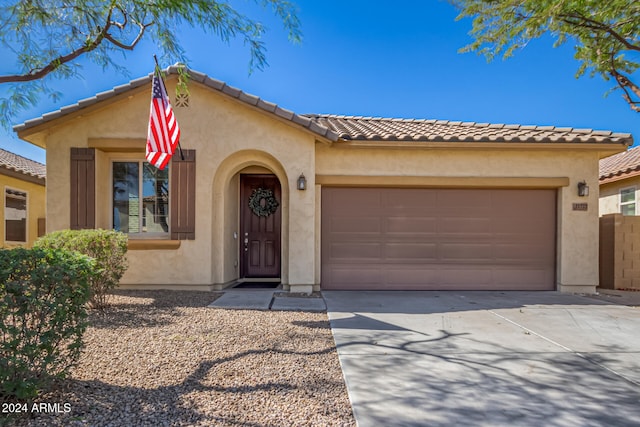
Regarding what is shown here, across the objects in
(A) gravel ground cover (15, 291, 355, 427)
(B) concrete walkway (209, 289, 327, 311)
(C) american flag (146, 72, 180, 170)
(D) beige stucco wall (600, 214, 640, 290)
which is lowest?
(B) concrete walkway (209, 289, 327, 311)

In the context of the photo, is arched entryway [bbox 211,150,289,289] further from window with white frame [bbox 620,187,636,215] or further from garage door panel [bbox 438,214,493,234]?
window with white frame [bbox 620,187,636,215]

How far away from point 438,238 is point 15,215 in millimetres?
14052

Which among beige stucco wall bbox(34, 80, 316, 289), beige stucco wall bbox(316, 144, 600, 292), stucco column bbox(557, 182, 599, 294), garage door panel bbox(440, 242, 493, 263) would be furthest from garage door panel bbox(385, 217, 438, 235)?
stucco column bbox(557, 182, 599, 294)

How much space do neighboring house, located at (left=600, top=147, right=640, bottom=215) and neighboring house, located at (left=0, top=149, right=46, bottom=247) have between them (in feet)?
67.3

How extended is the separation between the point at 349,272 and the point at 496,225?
385 centimetres

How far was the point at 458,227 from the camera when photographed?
8.16 m

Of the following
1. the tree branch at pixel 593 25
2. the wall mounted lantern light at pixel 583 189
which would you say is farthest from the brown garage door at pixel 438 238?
the tree branch at pixel 593 25

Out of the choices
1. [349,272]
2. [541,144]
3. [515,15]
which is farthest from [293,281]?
[515,15]

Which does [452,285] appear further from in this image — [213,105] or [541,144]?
[213,105]

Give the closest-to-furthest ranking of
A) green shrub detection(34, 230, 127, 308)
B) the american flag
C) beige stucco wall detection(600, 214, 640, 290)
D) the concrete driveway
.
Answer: the concrete driveway → green shrub detection(34, 230, 127, 308) → the american flag → beige stucco wall detection(600, 214, 640, 290)

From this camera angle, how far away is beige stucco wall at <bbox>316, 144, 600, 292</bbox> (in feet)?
25.9

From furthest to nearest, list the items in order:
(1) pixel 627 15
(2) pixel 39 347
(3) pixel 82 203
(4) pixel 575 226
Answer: (4) pixel 575 226 → (3) pixel 82 203 → (1) pixel 627 15 → (2) pixel 39 347

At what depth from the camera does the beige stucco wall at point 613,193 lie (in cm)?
1135

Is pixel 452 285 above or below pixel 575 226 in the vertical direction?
below
